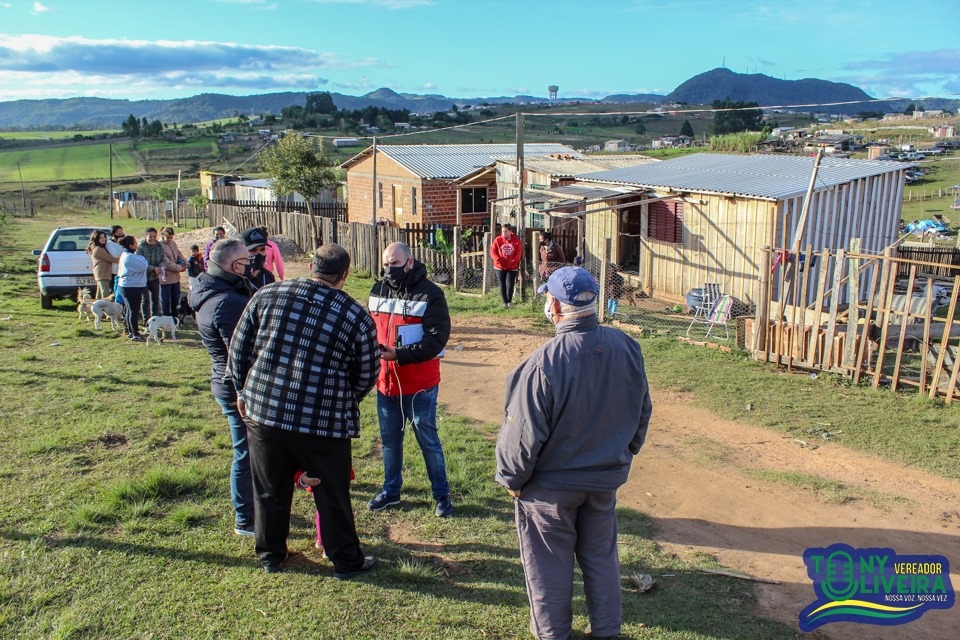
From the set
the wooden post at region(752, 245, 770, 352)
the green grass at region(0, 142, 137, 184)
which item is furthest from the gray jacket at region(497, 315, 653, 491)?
the green grass at region(0, 142, 137, 184)

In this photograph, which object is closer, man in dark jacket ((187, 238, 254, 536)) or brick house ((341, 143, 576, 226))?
man in dark jacket ((187, 238, 254, 536))

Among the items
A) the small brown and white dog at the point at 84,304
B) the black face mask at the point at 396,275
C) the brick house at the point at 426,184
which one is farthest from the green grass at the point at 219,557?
the brick house at the point at 426,184

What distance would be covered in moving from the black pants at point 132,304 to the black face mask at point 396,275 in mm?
7744

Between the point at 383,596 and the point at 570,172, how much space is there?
54.1ft

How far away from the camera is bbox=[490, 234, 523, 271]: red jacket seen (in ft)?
46.0

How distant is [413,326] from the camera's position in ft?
Result: 16.6

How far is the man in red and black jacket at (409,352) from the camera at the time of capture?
16.6 feet

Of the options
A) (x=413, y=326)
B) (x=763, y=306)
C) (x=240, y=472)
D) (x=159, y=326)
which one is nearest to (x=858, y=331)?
(x=763, y=306)

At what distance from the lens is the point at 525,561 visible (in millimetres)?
3723

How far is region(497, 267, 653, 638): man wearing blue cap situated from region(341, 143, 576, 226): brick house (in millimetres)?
18583

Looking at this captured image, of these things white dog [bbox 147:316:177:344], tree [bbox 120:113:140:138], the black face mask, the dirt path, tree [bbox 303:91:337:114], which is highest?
tree [bbox 303:91:337:114]

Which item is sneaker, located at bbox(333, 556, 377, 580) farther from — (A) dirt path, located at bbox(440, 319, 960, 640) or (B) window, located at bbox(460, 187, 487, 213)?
(B) window, located at bbox(460, 187, 487, 213)

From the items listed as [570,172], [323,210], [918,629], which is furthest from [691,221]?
[323,210]

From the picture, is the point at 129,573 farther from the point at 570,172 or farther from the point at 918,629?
the point at 570,172
